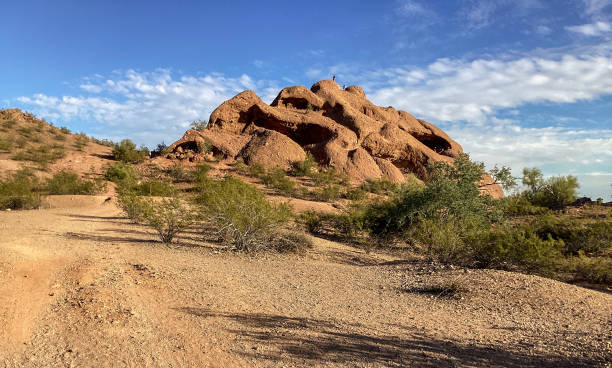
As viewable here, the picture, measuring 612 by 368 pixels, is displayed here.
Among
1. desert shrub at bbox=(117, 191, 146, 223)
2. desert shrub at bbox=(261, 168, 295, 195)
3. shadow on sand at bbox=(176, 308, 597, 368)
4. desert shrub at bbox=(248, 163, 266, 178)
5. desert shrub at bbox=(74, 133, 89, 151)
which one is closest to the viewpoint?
shadow on sand at bbox=(176, 308, 597, 368)

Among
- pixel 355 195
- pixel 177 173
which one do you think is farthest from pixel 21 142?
pixel 355 195

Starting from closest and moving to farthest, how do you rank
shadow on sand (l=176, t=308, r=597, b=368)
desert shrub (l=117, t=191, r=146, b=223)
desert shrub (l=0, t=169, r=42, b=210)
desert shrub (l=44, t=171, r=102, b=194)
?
1. shadow on sand (l=176, t=308, r=597, b=368)
2. desert shrub (l=117, t=191, r=146, b=223)
3. desert shrub (l=0, t=169, r=42, b=210)
4. desert shrub (l=44, t=171, r=102, b=194)

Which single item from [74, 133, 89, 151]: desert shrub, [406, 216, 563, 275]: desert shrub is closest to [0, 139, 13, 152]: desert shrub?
[74, 133, 89, 151]: desert shrub

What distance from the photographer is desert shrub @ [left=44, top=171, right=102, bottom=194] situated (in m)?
21.5

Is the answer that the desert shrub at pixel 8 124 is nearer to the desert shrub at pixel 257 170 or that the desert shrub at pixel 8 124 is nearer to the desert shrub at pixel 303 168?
the desert shrub at pixel 257 170

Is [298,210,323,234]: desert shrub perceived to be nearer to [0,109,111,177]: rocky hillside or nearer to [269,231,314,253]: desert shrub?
[269,231,314,253]: desert shrub

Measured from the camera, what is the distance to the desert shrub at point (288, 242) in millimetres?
11089

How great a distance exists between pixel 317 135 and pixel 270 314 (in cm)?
2950

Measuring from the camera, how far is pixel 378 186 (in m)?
29.4

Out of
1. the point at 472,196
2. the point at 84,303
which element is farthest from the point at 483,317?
the point at 472,196

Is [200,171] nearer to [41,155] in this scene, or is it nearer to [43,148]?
[41,155]

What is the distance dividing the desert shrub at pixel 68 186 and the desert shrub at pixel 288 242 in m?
15.8

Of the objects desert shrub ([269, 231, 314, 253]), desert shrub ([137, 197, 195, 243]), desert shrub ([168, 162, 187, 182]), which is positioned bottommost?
desert shrub ([269, 231, 314, 253])

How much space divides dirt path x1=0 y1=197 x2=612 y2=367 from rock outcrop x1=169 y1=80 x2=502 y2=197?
2261 centimetres
